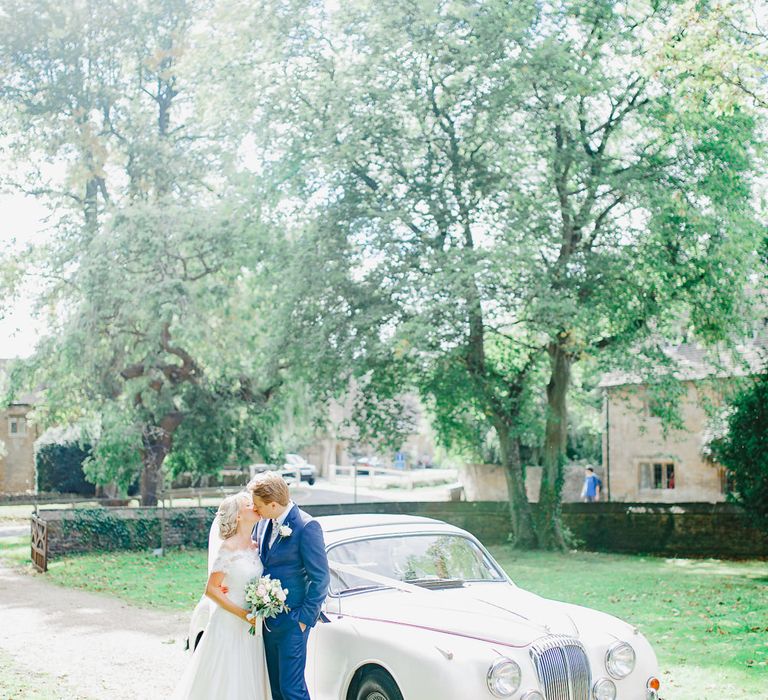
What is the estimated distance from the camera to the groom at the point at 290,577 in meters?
6.23

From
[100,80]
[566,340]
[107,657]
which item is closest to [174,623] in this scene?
[107,657]

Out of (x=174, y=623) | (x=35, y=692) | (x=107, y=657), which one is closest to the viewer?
(x=35, y=692)

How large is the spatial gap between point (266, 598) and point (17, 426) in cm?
5173

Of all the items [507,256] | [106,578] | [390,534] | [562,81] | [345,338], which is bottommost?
→ [106,578]

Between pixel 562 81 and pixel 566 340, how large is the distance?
6374mm

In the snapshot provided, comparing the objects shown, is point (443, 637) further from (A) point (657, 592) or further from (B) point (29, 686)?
(A) point (657, 592)

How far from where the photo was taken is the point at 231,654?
6.36 metres

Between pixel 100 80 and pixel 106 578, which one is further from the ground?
pixel 100 80

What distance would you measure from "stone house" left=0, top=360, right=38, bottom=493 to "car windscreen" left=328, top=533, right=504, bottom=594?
47.9 m

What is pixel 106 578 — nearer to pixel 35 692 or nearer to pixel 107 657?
pixel 107 657

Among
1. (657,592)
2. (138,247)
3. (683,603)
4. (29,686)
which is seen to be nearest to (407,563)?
(29,686)

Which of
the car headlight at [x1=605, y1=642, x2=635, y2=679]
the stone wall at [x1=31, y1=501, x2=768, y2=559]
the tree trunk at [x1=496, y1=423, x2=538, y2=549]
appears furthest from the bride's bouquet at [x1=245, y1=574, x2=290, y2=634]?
the tree trunk at [x1=496, y1=423, x2=538, y2=549]

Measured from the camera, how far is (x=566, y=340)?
22.8 metres

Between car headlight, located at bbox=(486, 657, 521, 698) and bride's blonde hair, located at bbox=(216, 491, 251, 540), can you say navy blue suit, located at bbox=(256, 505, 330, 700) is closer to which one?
bride's blonde hair, located at bbox=(216, 491, 251, 540)
